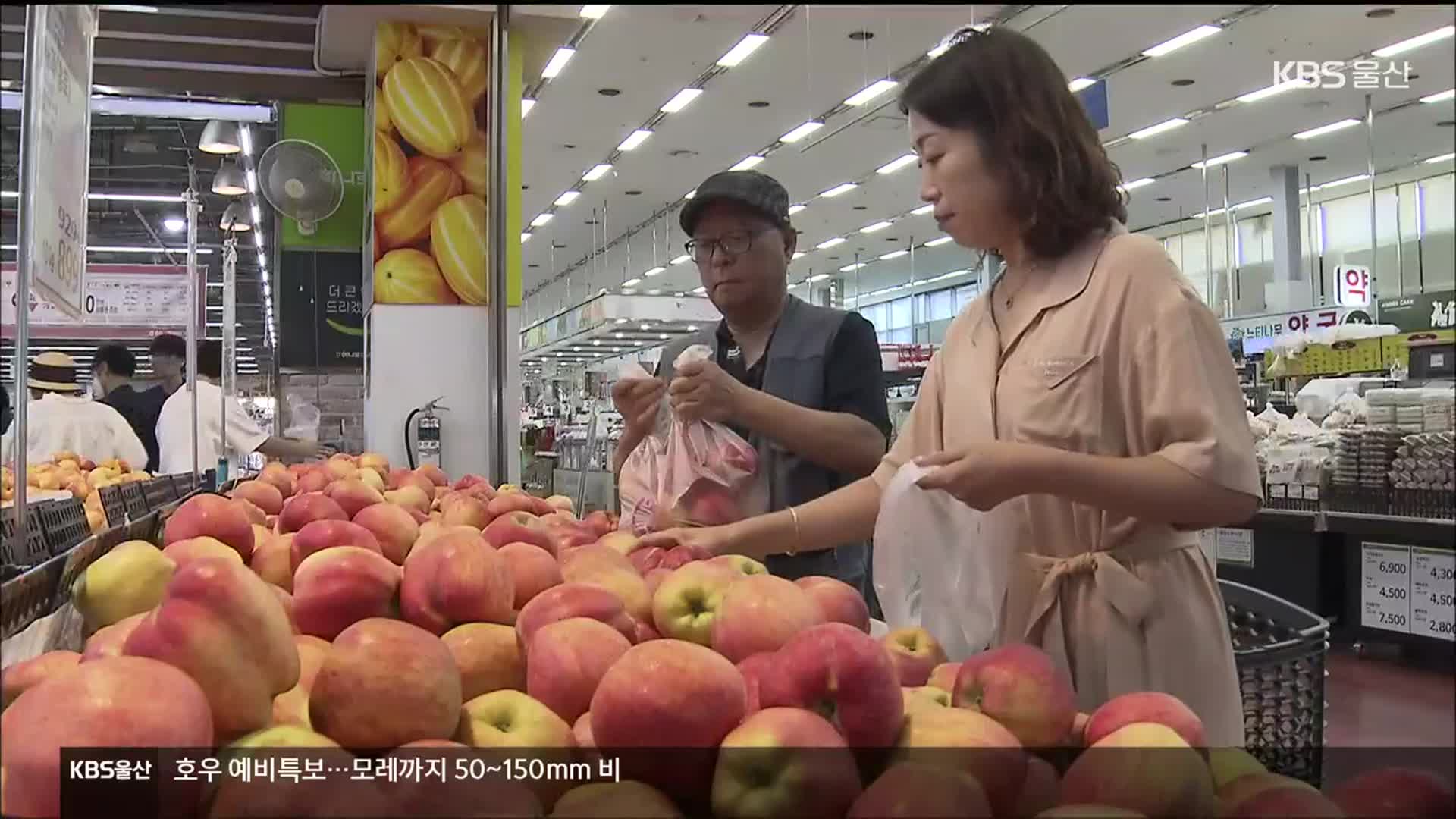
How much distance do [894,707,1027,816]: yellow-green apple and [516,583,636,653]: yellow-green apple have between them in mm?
326

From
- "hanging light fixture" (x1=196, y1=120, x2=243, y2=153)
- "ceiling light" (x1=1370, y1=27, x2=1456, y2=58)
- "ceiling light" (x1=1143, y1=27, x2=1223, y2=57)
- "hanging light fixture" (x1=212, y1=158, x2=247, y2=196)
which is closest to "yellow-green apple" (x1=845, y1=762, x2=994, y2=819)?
"ceiling light" (x1=1370, y1=27, x2=1456, y2=58)

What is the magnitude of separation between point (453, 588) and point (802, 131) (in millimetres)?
6731

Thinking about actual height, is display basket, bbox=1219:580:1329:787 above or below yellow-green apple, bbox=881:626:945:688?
below

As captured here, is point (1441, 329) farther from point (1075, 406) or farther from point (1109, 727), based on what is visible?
point (1075, 406)

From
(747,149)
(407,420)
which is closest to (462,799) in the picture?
(407,420)

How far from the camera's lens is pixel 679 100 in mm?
8297

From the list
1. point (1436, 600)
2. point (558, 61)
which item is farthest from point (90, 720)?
point (558, 61)

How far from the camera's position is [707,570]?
1.07 meters

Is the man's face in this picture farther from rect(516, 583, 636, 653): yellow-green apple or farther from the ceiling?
rect(516, 583, 636, 653): yellow-green apple

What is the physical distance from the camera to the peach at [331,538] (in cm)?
121

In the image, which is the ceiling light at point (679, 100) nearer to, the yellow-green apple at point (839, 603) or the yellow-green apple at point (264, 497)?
the yellow-green apple at point (264, 497)

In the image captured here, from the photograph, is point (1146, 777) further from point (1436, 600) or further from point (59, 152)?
point (59, 152)

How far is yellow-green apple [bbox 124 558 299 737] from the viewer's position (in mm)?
715

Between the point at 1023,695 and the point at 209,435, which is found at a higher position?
the point at 209,435
